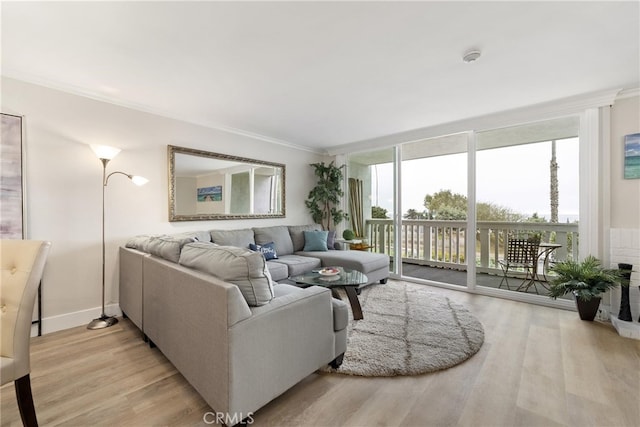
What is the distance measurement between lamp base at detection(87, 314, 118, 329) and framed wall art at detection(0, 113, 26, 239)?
0.99 m

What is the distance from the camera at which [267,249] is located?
12.3ft

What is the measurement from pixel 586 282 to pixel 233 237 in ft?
12.8

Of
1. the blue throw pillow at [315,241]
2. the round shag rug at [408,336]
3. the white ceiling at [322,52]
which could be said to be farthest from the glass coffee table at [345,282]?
the white ceiling at [322,52]

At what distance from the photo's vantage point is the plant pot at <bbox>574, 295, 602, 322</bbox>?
2684mm

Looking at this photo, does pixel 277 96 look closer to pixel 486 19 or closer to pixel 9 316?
pixel 486 19

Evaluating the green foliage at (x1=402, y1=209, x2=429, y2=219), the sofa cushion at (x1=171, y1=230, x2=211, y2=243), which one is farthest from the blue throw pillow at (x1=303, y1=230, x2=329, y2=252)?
the green foliage at (x1=402, y1=209, x2=429, y2=219)

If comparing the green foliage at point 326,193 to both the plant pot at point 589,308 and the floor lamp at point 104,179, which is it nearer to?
the floor lamp at point 104,179

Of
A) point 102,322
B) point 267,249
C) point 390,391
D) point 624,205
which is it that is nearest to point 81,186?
point 102,322

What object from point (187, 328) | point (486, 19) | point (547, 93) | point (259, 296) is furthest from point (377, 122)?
point (187, 328)

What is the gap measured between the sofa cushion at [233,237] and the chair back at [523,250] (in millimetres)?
3733

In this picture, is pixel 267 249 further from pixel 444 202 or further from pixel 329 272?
pixel 444 202

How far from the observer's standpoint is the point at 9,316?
1.21 meters

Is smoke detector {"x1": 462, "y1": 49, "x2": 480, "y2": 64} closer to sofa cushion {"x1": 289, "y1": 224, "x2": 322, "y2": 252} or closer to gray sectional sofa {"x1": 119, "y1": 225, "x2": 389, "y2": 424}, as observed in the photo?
gray sectional sofa {"x1": 119, "y1": 225, "x2": 389, "y2": 424}

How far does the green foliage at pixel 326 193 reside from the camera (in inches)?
196
